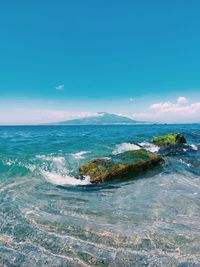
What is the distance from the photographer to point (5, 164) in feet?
71.7

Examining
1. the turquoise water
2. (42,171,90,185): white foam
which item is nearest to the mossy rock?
the turquoise water

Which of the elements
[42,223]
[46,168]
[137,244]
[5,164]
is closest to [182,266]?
[137,244]

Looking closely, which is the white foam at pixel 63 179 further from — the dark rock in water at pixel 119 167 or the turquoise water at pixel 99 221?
the dark rock in water at pixel 119 167

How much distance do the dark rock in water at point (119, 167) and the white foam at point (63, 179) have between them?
0.45 meters

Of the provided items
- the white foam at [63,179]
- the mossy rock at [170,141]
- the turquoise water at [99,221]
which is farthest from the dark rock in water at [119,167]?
the mossy rock at [170,141]

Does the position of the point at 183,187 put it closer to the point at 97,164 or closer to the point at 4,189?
the point at 97,164

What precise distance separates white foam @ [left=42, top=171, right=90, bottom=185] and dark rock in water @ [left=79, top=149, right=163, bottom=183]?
452mm

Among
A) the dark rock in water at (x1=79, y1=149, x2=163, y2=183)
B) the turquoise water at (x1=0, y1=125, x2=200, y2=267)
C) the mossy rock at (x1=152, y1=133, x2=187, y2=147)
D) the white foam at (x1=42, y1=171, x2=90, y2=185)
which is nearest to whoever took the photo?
the turquoise water at (x1=0, y1=125, x2=200, y2=267)

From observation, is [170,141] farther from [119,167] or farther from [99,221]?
[99,221]

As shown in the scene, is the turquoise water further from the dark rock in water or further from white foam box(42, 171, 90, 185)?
the dark rock in water

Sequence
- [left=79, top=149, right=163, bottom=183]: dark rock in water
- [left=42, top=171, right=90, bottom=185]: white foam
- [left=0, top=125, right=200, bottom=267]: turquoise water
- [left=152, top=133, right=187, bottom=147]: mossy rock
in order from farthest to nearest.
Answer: [left=152, top=133, right=187, bottom=147]: mossy rock
[left=79, top=149, right=163, bottom=183]: dark rock in water
[left=42, top=171, right=90, bottom=185]: white foam
[left=0, top=125, right=200, bottom=267]: turquoise water

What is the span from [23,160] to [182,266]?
18.5m

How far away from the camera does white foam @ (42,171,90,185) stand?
16375 millimetres

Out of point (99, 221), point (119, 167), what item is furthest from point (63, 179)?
point (99, 221)
